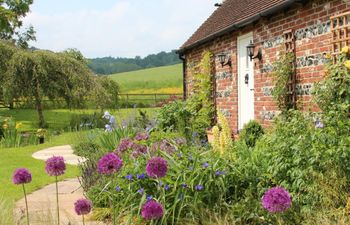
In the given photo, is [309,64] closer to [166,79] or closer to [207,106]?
[207,106]

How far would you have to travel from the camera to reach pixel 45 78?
69.9 ft

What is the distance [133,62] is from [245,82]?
73.4m

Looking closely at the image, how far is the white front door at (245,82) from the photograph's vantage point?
33.4 ft

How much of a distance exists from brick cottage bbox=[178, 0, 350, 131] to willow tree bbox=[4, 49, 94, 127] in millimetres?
10123

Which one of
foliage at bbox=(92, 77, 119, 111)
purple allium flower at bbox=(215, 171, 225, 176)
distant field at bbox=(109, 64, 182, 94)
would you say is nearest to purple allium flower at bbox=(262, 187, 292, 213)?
purple allium flower at bbox=(215, 171, 225, 176)

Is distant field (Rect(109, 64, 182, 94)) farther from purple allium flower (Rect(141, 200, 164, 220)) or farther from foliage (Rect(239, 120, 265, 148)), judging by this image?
purple allium flower (Rect(141, 200, 164, 220))

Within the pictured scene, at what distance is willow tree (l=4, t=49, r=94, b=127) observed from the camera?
20.9 meters

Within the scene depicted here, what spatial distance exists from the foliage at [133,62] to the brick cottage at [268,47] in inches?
2509

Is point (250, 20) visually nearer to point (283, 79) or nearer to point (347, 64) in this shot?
point (283, 79)

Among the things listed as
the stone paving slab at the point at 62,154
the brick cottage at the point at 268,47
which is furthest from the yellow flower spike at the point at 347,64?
the stone paving slab at the point at 62,154

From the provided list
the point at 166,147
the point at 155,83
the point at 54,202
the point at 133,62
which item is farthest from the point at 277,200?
the point at 133,62

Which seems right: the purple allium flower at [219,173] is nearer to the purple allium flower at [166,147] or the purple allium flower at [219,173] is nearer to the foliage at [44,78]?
the purple allium flower at [166,147]

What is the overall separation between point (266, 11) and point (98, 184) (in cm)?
480

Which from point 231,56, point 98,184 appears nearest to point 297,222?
point 98,184
